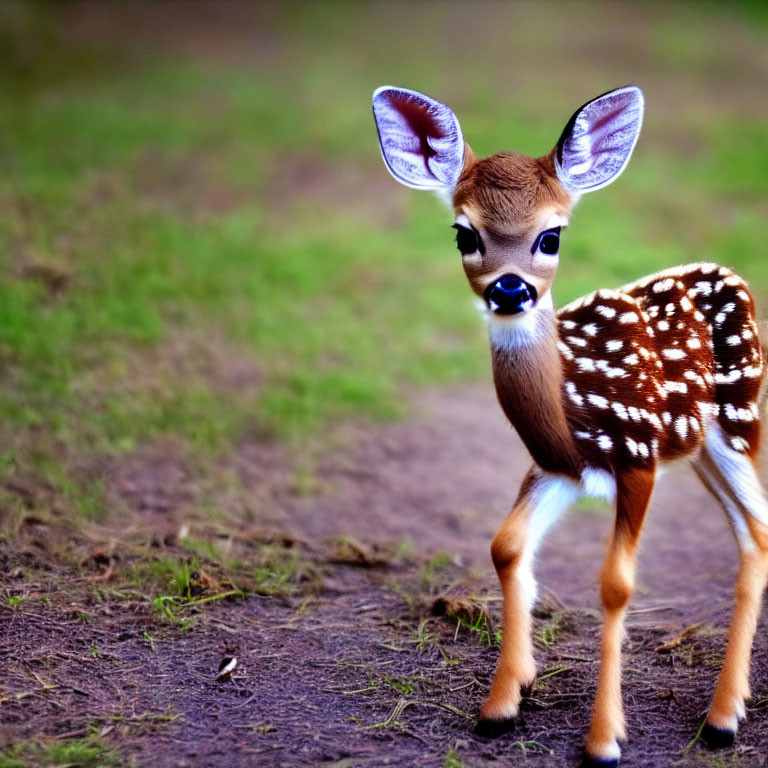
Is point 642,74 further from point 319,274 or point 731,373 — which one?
point 731,373

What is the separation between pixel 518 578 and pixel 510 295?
1.00m

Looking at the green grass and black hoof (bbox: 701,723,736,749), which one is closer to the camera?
the green grass

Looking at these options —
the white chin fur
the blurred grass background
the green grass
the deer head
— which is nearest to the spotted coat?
the white chin fur

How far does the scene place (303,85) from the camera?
40.9 feet

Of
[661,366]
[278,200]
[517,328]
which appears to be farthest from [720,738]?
[278,200]

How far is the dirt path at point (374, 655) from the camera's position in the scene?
3.54 m

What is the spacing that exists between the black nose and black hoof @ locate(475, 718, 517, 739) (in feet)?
4.45

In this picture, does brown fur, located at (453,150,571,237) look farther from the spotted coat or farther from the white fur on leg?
the white fur on leg

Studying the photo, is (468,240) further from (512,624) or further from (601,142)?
(512,624)

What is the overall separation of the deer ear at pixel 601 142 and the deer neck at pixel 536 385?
0.44 meters

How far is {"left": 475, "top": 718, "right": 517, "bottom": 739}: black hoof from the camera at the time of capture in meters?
3.59

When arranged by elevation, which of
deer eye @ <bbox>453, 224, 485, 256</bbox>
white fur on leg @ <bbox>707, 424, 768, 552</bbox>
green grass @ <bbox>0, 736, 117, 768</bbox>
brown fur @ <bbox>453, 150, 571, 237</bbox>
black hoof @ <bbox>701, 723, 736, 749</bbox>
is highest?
brown fur @ <bbox>453, 150, 571, 237</bbox>

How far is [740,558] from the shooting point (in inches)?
149

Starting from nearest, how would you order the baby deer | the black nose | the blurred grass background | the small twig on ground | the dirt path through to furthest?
1. the black nose
2. the baby deer
3. the dirt path
4. the small twig on ground
5. the blurred grass background
